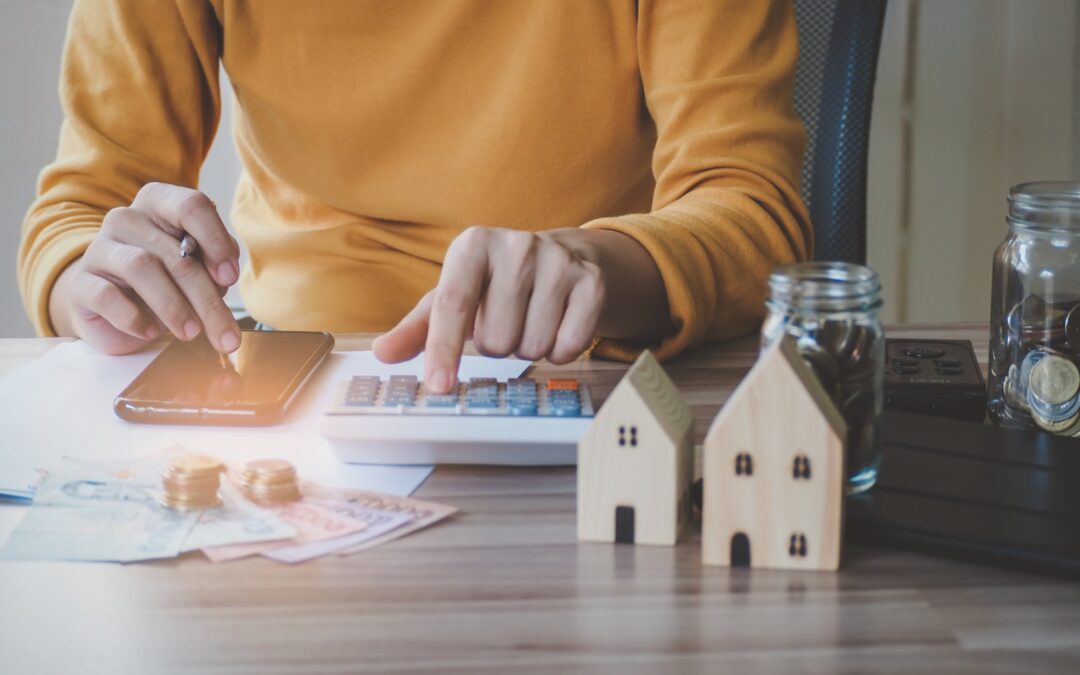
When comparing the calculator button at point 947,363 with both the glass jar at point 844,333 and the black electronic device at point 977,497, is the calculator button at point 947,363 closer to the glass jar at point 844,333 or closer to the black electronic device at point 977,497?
the black electronic device at point 977,497

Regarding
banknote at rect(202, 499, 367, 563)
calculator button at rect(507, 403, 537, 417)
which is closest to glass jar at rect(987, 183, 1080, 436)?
calculator button at rect(507, 403, 537, 417)

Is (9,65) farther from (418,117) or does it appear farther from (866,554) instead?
(866,554)

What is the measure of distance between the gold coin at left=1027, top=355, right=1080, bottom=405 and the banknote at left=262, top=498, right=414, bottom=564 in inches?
14.4

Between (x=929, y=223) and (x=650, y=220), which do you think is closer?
(x=650, y=220)

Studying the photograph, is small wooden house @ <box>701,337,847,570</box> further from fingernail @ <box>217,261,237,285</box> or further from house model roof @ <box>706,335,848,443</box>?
fingernail @ <box>217,261,237,285</box>

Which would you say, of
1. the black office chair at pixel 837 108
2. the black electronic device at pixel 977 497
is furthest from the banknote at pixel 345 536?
the black office chair at pixel 837 108

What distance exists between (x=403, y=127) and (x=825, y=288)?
2.24 feet

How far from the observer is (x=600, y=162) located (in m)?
1.14

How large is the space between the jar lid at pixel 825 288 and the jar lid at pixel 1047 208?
7.4 inches

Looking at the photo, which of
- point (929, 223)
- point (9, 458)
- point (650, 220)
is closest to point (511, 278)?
point (650, 220)

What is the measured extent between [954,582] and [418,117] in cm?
77

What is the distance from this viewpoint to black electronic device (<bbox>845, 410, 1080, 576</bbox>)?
1.62ft

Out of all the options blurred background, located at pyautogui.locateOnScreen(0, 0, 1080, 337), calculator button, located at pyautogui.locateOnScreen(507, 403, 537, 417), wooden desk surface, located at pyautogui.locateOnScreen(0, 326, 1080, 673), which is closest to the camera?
wooden desk surface, located at pyautogui.locateOnScreen(0, 326, 1080, 673)

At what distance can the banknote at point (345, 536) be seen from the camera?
1.68 feet
